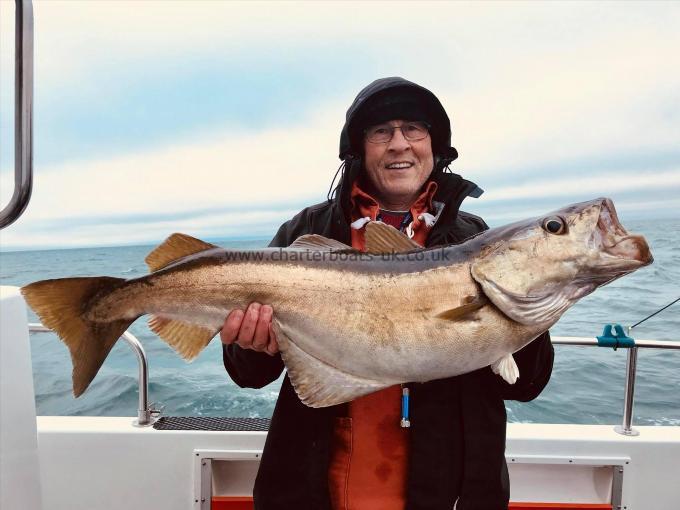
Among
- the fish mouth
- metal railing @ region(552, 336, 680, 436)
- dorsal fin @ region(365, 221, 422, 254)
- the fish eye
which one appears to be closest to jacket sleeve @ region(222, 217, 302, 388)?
dorsal fin @ region(365, 221, 422, 254)

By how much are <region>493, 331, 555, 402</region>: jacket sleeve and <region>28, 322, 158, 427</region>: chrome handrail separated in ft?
8.21

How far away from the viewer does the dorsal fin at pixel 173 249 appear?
2479 mm

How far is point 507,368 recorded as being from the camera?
2227 millimetres

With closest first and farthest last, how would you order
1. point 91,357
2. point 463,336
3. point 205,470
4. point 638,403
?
point 463,336 → point 91,357 → point 205,470 → point 638,403

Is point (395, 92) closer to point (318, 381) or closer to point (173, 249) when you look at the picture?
point (173, 249)

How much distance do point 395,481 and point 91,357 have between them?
1.68 m

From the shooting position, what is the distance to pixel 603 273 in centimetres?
203

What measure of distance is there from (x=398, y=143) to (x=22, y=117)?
2.01 meters

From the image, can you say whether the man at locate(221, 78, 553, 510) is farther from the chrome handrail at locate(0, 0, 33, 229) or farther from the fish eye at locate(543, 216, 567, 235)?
the chrome handrail at locate(0, 0, 33, 229)

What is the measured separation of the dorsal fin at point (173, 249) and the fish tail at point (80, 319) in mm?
188

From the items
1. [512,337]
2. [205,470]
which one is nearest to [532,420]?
[205,470]

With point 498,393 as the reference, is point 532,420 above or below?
below

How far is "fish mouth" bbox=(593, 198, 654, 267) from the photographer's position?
196 centimetres

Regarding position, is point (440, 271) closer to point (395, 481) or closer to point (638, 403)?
point (395, 481)
